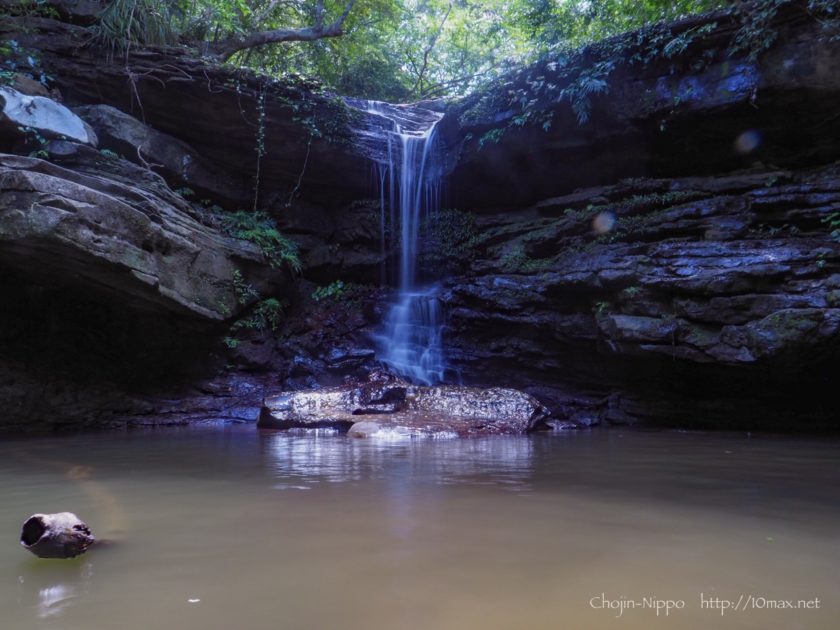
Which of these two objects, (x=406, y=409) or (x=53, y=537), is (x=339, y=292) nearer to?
(x=406, y=409)

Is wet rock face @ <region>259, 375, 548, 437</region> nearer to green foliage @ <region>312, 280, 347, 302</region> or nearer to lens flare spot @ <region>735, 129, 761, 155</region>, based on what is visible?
green foliage @ <region>312, 280, 347, 302</region>

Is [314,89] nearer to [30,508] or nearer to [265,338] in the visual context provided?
[265,338]

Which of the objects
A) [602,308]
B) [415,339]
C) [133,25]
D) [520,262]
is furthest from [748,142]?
[133,25]

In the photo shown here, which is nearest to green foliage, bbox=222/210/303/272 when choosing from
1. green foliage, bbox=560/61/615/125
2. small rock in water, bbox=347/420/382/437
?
small rock in water, bbox=347/420/382/437

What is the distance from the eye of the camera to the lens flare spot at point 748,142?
27.6 ft

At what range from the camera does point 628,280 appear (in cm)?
761

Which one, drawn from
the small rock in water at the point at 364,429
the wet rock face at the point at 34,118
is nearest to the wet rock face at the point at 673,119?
the small rock in water at the point at 364,429

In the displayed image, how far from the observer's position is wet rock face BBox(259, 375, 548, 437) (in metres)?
6.62

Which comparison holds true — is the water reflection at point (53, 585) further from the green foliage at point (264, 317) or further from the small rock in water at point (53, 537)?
the green foliage at point (264, 317)

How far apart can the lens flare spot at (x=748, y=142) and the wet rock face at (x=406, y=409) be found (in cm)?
569

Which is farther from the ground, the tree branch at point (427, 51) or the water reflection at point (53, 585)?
the tree branch at point (427, 51)

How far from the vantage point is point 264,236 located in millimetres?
10172

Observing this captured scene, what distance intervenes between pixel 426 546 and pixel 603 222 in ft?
27.7

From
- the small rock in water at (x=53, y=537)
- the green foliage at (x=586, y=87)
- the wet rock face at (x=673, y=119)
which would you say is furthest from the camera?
the green foliage at (x=586, y=87)
